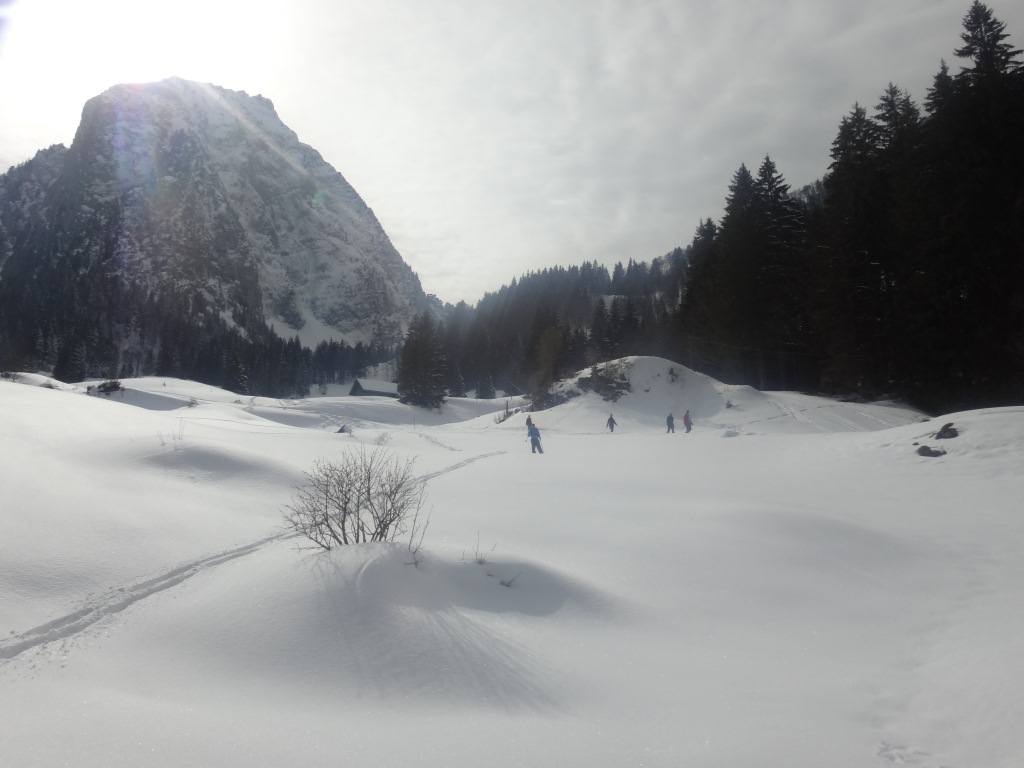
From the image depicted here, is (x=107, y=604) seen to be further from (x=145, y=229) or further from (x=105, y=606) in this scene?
(x=145, y=229)

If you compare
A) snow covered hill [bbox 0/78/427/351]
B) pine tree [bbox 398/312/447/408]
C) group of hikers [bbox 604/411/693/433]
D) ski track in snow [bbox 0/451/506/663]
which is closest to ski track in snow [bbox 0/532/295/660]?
ski track in snow [bbox 0/451/506/663]

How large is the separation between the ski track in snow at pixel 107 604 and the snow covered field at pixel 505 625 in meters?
0.03

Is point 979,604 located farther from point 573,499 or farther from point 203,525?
point 203,525

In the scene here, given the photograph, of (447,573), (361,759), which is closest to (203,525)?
(447,573)

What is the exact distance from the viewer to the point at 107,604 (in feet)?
18.9

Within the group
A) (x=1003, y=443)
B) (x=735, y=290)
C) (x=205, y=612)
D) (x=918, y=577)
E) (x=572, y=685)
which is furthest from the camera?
(x=735, y=290)

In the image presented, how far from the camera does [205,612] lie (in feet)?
17.9

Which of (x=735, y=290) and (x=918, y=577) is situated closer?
(x=918, y=577)

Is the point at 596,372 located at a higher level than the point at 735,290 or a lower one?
lower

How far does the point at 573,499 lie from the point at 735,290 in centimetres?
3156

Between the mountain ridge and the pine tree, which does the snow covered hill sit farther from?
the pine tree

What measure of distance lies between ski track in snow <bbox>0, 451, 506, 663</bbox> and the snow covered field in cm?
3

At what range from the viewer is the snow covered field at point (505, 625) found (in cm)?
386

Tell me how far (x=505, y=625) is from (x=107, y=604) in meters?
4.30
